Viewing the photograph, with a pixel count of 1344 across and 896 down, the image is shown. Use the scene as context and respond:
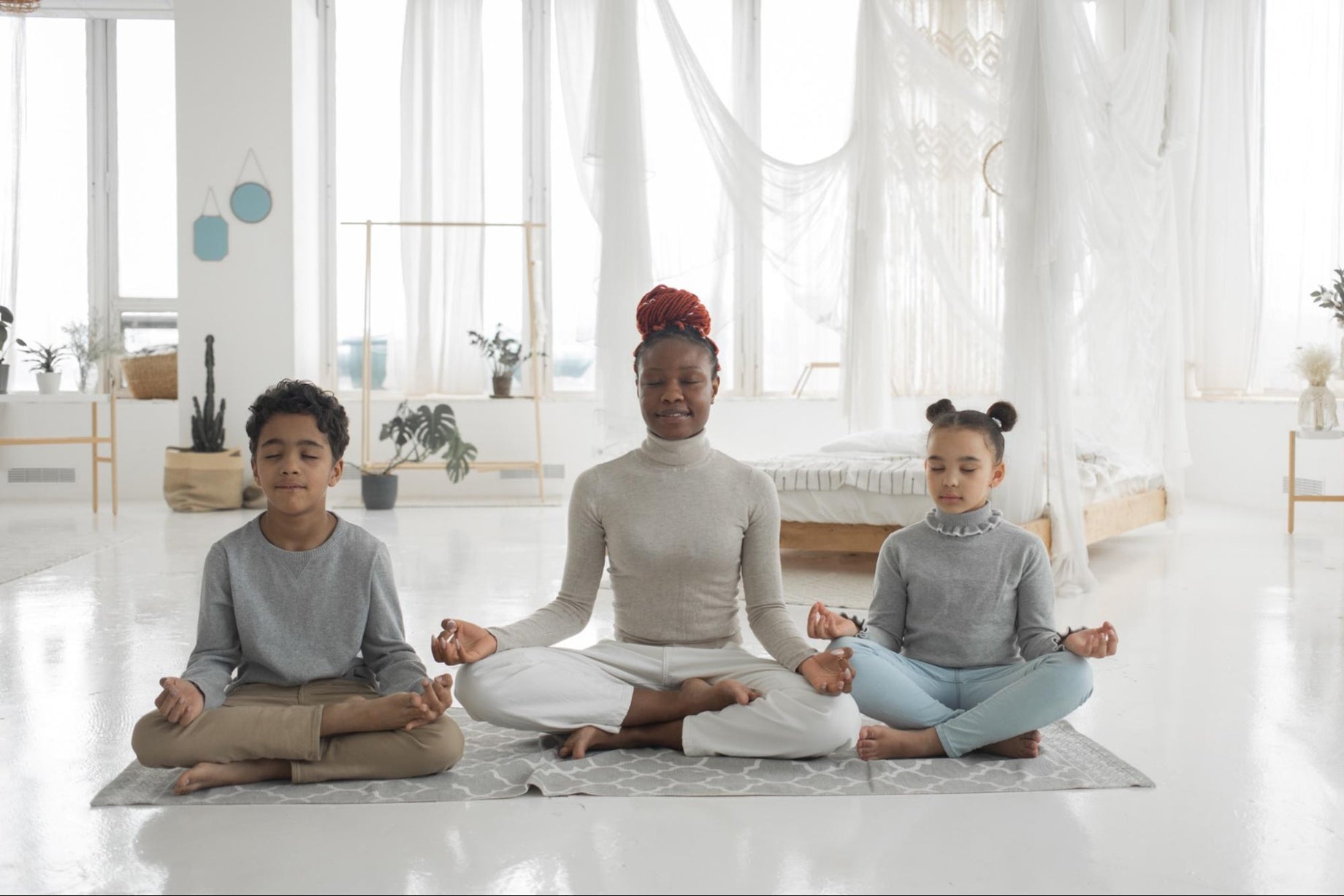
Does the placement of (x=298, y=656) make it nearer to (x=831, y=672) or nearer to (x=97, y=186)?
(x=831, y=672)

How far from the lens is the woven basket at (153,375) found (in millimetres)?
7262

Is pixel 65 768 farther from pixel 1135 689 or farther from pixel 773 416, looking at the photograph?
pixel 773 416

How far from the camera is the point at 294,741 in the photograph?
2.04 m

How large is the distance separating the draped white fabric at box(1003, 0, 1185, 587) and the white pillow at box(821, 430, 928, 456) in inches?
25.4

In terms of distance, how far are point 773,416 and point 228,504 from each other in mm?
3196

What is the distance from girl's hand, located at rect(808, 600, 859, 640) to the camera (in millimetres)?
2148

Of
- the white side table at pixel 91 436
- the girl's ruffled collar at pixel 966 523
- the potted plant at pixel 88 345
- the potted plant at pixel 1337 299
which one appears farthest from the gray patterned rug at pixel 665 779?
the potted plant at pixel 88 345

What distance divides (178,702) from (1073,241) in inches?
121

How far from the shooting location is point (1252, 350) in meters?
6.77

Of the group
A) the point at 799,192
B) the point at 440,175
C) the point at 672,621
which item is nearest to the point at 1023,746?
the point at 672,621

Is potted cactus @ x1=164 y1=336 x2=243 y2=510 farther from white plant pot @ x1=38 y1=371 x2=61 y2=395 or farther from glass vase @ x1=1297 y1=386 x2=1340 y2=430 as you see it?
glass vase @ x1=1297 y1=386 x2=1340 y2=430

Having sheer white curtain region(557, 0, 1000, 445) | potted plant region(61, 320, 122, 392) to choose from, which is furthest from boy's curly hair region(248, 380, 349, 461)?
potted plant region(61, 320, 122, 392)

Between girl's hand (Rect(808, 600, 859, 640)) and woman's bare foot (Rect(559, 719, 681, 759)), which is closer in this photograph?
girl's hand (Rect(808, 600, 859, 640))

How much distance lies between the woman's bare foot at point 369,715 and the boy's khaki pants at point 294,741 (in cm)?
2
